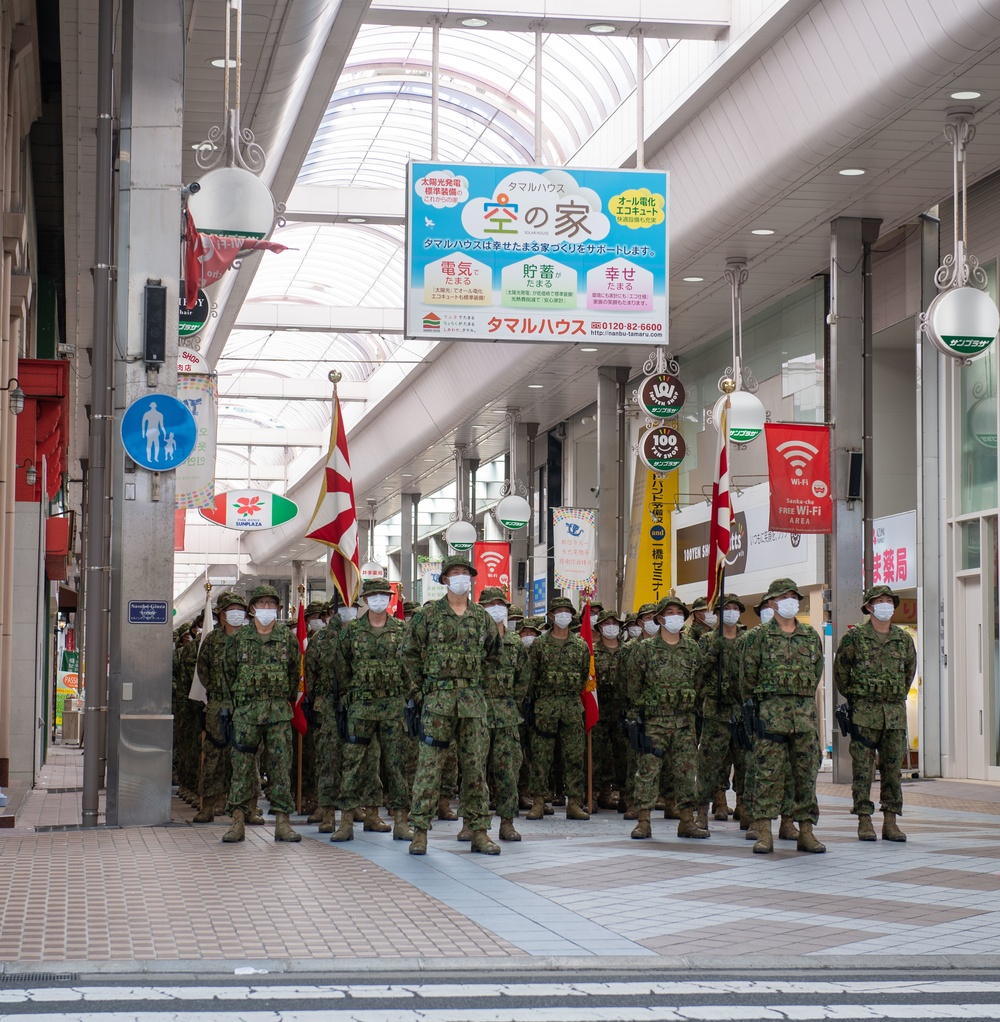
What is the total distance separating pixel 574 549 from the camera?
25.4m

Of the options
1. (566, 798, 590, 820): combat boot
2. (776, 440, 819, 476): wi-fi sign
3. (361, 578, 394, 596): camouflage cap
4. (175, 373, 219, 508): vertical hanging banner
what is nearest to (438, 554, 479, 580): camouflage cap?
(361, 578, 394, 596): camouflage cap

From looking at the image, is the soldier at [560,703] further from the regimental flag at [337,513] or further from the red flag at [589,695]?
the regimental flag at [337,513]

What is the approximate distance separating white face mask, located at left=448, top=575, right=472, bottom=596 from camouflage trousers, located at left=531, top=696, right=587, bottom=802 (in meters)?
2.89

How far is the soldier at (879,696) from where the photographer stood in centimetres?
1146

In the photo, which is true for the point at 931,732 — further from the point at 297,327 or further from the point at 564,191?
the point at 297,327

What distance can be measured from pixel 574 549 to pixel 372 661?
14.2m

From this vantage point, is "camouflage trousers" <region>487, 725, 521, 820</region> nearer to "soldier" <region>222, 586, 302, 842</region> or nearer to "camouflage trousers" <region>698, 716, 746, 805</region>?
"soldier" <region>222, 586, 302, 842</region>

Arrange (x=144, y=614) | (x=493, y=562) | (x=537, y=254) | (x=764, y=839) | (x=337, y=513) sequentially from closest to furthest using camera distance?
(x=764, y=839), (x=144, y=614), (x=337, y=513), (x=537, y=254), (x=493, y=562)

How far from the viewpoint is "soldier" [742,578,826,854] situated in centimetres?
1093

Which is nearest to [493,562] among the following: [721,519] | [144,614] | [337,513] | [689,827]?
[337,513]

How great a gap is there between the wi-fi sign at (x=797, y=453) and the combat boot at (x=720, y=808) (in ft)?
17.1

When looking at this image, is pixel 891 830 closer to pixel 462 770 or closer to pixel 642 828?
pixel 642 828

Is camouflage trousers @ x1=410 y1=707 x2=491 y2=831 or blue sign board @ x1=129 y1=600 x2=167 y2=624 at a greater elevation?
blue sign board @ x1=129 y1=600 x2=167 y2=624

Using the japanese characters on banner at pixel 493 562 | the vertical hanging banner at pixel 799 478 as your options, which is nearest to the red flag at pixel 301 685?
the vertical hanging banner at pixel 799 478
